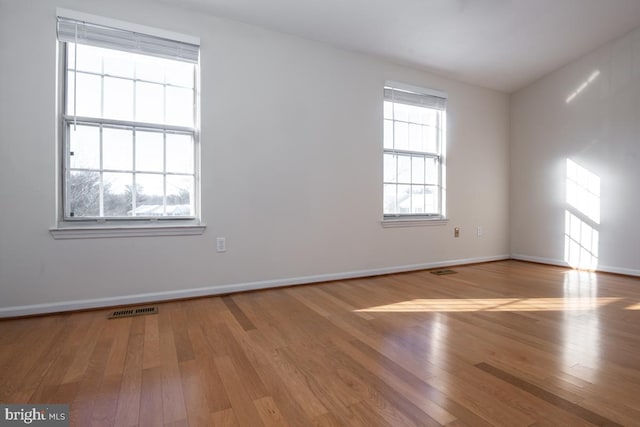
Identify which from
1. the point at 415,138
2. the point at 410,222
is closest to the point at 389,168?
the point at 415,138

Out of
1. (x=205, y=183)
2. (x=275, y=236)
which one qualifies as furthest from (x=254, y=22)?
(x=275, y=236)

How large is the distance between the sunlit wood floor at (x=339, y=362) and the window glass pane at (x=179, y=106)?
158 centimetres

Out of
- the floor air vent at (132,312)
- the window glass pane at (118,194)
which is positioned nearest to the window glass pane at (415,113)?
the window glass pane at (118,194)

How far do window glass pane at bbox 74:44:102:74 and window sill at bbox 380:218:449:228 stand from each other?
9.98 ft

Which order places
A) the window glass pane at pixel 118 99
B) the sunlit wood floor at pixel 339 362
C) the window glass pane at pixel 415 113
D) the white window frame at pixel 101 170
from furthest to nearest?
the window glass pane at pixel 415 113
the window glass pane at pixel 118 99
the white window frame at pixel 101 170
the sunlit wood floor at pixel 339 362

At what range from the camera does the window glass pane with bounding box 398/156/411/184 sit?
3899 mm

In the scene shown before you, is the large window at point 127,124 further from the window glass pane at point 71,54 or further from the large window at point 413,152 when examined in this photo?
the large window at point 413,152

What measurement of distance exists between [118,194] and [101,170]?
0.72 feet

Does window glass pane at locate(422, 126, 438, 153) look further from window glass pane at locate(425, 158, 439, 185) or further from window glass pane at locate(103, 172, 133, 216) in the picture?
window glass pane at locate(103, 172, 133, 216)

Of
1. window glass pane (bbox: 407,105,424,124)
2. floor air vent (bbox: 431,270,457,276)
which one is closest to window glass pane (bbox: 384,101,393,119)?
window glass pane (bbox: 407,105,424,124)

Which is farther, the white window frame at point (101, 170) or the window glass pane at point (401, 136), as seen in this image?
the window glass pane at point (401, 136)

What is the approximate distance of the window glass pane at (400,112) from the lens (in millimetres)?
3830

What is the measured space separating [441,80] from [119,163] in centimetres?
382

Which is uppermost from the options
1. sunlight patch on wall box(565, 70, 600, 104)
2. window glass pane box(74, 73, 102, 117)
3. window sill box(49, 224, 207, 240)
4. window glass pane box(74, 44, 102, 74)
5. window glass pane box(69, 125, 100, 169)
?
sunlight patch on wall box(565, 70, 600, 104)
